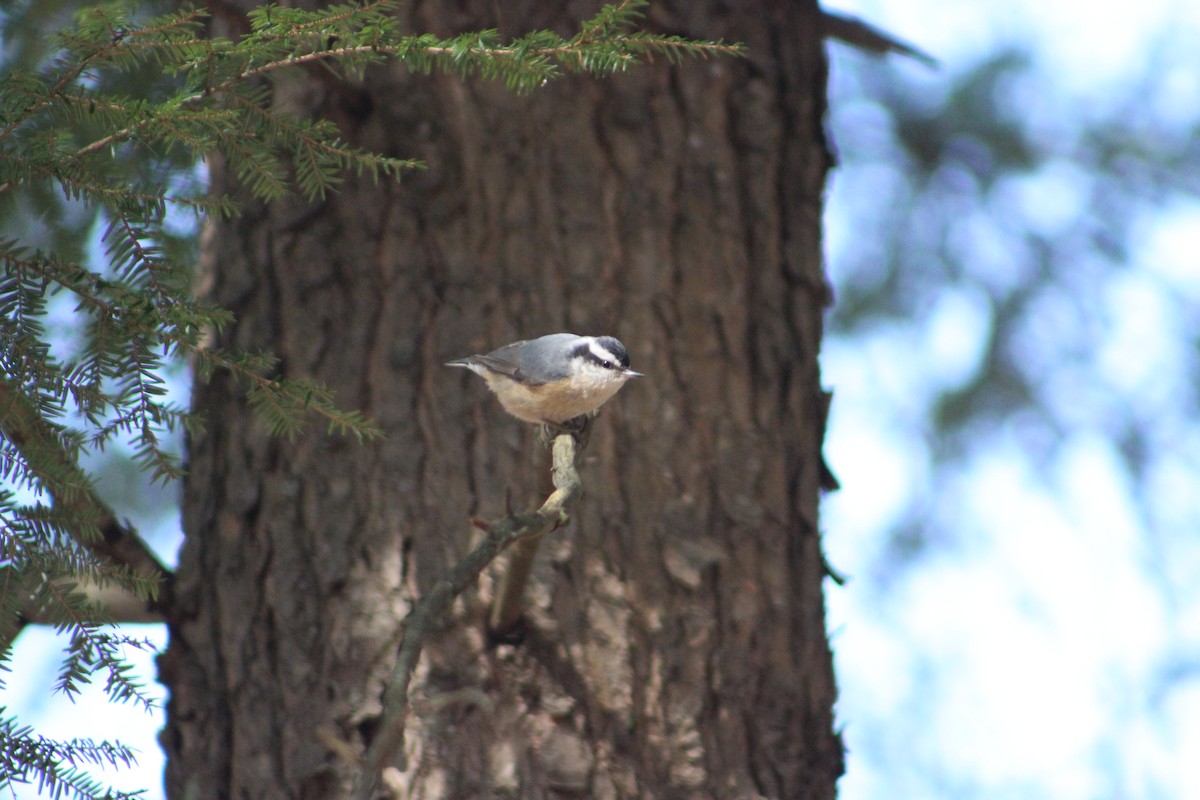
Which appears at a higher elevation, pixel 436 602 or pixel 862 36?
pixel 862 36

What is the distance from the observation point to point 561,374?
221 centimetres

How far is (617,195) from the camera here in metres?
2.72

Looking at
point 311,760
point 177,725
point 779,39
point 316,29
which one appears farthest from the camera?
point 779,39

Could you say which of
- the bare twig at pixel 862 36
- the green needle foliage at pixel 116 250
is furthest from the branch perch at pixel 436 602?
the bare twig at pixel 862 36

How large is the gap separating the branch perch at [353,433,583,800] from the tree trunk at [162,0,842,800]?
20.6 inches

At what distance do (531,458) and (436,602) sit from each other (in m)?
0.85

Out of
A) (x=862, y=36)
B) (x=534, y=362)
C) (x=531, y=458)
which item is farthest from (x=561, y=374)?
(x=862, y=36)

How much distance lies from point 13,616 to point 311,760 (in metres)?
0.74

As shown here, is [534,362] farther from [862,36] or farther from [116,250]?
[862,36]

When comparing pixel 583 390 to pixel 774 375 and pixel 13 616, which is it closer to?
pixel 774 375

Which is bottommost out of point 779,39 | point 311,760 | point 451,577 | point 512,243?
point 311,760

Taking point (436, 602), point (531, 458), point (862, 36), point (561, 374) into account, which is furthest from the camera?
point (862, 36)

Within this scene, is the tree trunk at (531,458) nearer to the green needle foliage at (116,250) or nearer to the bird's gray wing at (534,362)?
the bird's gray wing at (534,362)

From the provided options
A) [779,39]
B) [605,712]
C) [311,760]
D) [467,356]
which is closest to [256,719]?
[311,760]
